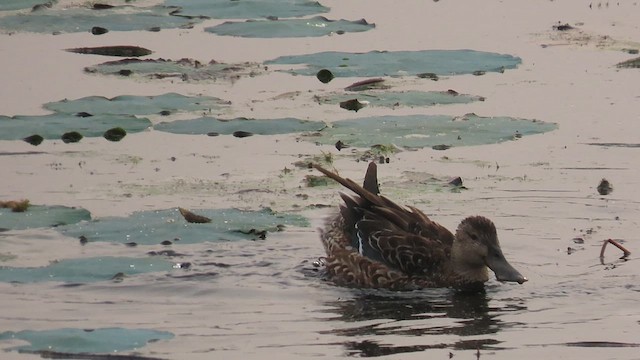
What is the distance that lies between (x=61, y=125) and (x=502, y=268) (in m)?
3.76

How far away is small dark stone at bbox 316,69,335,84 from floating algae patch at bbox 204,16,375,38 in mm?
1476

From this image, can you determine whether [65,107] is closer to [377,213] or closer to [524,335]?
[377,213]

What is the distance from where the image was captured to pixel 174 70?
44.3 ft

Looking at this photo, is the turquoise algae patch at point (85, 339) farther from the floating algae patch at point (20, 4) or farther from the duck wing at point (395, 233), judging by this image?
the floating algae patch at point (20, 4)

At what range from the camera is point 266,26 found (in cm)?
1494

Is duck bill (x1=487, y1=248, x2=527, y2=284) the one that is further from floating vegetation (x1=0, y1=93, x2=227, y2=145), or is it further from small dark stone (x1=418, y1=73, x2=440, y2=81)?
small dark stone (x1=418, y1=73, x2=440, y2=81)

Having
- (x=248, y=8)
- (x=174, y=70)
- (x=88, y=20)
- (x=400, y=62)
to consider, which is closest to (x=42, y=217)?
(x=174, y=70)

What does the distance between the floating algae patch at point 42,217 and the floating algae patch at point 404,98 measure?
3.41 metres

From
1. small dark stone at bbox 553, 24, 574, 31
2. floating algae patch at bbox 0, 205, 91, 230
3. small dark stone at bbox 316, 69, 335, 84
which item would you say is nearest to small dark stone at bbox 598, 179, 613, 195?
small dark stone at bbox 316, 69, 335, 84

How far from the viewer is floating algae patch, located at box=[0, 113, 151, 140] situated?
11.3 metres

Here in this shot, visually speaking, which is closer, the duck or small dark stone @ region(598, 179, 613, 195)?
the duck

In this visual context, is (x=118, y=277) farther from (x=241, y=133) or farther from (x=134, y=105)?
(x=134, y=105)

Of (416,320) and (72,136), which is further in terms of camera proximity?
(72,136)

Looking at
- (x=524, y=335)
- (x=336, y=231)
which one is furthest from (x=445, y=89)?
(x=524, y=335)
